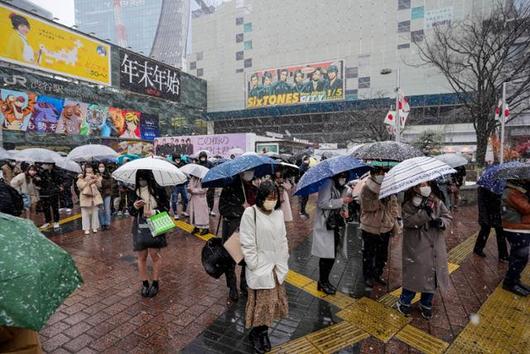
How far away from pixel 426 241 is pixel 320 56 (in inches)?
1951

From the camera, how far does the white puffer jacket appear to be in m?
2.93

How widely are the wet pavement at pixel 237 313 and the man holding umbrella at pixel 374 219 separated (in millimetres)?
408

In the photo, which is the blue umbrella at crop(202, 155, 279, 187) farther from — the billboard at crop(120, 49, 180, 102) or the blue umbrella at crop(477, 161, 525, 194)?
the billboard at crop(120, 49, 180, 102)

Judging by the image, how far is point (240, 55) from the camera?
54438 mm

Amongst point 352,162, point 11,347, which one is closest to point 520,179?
point 352,162

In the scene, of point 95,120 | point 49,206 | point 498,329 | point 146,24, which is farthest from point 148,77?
point 146,24

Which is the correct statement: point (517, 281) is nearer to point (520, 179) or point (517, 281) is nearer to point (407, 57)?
point (520, 179)

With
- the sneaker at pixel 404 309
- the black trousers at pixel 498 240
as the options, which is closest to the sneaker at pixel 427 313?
the sneaker at pixel 404 309

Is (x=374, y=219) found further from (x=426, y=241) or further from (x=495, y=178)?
(x=495, y=178)

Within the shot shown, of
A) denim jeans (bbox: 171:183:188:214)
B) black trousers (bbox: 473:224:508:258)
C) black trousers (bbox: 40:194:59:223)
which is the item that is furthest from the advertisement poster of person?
black trousers (bbox: 473:224:508:258)

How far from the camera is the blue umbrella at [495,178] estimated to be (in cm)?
425

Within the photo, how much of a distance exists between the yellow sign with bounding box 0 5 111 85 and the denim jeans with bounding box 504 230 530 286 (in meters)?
30.4

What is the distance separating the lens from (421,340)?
131 inches

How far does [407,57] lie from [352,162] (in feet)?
148
